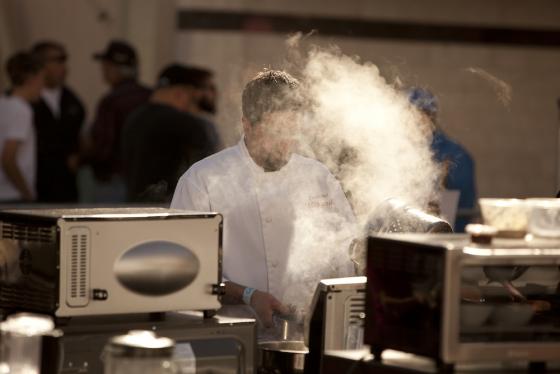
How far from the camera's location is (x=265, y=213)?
182 inches

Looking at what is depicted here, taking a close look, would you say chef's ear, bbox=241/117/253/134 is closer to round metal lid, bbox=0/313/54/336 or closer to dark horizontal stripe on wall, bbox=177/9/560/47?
round metal lid, bbox=0/313/54/336

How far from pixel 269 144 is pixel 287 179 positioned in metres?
0.13

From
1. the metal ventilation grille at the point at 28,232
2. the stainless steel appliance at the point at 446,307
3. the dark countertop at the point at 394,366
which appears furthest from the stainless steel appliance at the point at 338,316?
the metal ventilation grille at the point at 28,232

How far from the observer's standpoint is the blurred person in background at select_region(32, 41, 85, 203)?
801cm

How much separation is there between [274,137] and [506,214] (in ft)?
4.92

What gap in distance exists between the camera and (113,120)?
7.93 metres

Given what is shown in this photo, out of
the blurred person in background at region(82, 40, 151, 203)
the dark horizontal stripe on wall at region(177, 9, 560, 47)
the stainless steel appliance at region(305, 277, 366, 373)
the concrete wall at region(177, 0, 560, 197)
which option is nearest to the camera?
the stainless steel appliance at region(305, 277, 366, 373)

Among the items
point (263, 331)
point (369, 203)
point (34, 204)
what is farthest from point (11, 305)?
point (34, 204)

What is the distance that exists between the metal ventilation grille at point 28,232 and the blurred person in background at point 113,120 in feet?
14.0

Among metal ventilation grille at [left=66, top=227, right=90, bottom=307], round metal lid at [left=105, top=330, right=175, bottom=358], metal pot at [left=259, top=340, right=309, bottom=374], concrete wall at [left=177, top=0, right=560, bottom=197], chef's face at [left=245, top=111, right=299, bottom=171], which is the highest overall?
concrete wall at [left=177, top=0, right=560, bottom=197]

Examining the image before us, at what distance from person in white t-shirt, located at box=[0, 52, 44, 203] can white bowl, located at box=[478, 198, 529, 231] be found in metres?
4.64

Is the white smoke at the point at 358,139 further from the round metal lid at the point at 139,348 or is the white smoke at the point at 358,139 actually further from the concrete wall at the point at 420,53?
the concrete wall at the point at 420,53

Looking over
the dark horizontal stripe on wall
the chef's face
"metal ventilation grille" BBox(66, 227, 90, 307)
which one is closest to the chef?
the chef's face

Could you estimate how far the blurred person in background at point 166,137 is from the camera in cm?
673
